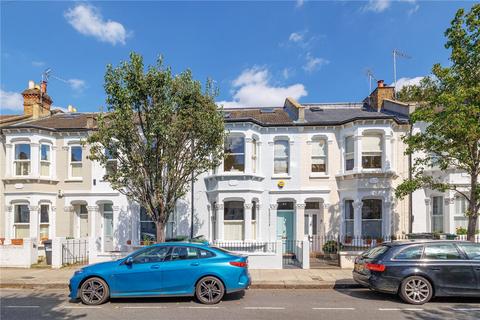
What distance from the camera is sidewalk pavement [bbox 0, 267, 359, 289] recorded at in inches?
392

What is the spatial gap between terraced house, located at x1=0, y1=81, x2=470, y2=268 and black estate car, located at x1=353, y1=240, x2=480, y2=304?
6894 millimetres

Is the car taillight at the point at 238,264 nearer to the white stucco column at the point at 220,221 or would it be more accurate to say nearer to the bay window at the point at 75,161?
the white stucco column at the point at 220,221

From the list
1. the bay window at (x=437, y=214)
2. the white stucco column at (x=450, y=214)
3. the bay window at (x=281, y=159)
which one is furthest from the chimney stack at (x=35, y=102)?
the white stucco column at (x=450, y=214)

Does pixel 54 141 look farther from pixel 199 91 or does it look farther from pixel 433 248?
pixel 433 248

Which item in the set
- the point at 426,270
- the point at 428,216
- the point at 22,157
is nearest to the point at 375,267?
the point at 426,270

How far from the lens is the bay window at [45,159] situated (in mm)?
16741

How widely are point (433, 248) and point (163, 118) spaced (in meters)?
8.47

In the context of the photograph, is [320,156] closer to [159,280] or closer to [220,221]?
[220,221]

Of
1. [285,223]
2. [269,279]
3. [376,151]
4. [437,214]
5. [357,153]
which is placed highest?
[376,151]

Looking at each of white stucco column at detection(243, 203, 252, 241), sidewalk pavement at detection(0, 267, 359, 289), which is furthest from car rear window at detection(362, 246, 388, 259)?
white stucco column at detection(243, 203, 252, 241)

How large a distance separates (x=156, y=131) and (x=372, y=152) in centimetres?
1015

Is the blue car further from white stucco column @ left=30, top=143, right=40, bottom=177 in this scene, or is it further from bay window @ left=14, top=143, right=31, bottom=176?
bay window @ left=14, top=143, right=31, bottom=176

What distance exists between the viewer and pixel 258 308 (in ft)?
24.9

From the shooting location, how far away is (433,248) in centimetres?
823
